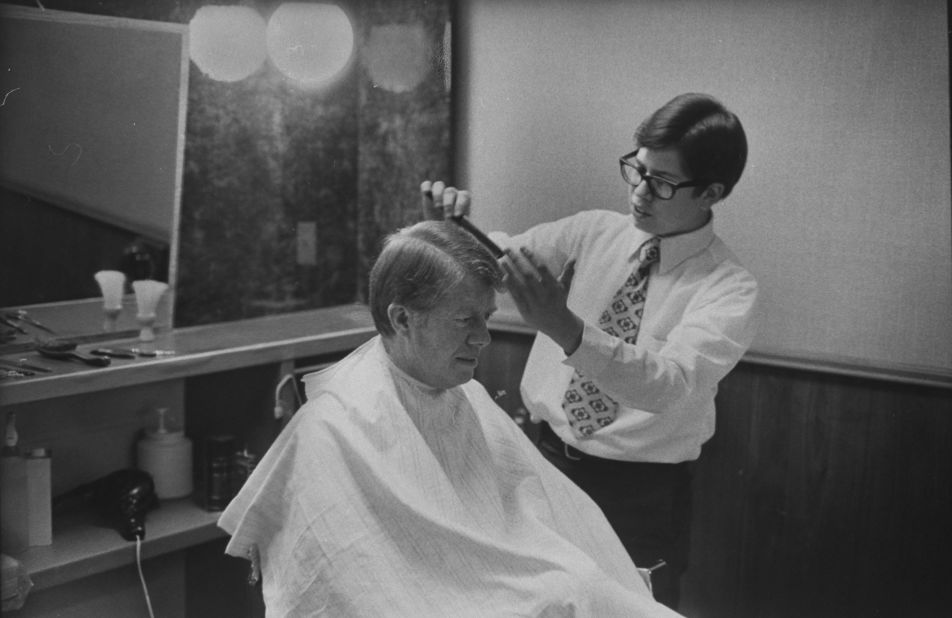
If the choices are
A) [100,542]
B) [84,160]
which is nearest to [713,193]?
[84,160]

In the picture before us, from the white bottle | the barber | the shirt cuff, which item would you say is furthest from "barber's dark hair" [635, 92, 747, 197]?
the white bottle

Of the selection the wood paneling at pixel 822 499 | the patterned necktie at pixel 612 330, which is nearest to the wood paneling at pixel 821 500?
the wood paneling at pixel 822 499

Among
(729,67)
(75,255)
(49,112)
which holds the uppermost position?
(729,67)

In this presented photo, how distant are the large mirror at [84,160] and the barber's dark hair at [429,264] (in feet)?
3.68

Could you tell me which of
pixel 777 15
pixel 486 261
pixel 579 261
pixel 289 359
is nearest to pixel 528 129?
pixel 579 261

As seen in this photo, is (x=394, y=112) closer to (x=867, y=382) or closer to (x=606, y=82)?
(x=606, y=82)

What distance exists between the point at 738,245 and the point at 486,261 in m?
1.12

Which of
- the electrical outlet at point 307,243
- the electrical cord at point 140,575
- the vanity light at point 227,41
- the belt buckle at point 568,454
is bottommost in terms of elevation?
the electrical cord at point 140,575

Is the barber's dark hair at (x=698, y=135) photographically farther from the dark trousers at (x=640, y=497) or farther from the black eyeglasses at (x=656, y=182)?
the dark trousers at (x=640, y=497)

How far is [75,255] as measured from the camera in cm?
275

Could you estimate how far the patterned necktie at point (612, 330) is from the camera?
261 centimetres

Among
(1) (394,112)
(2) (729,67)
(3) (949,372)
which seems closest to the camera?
(3) (949,372)

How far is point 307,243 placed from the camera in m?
3.51

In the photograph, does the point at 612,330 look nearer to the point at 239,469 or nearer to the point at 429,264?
the point at 429,264
